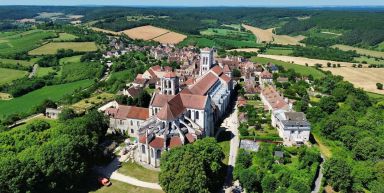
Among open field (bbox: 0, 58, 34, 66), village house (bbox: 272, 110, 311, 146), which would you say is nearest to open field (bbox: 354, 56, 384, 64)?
village house (bbox: 272, 110, 311, 146)

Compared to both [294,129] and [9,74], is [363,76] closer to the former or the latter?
[294,129]

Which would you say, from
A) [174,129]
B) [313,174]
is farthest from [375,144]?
[174,129]

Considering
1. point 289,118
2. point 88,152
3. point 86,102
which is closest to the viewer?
point 88,152

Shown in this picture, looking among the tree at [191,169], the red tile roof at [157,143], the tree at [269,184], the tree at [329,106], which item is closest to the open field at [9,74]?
the red tile roof at [157,143]

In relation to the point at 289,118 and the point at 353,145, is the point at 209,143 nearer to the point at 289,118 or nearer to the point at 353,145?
the point at 289,118

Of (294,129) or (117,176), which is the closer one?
(117,176)

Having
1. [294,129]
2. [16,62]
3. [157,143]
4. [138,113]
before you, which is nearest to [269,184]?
[157,143]

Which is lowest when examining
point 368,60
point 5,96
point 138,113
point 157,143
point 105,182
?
point 5,96
